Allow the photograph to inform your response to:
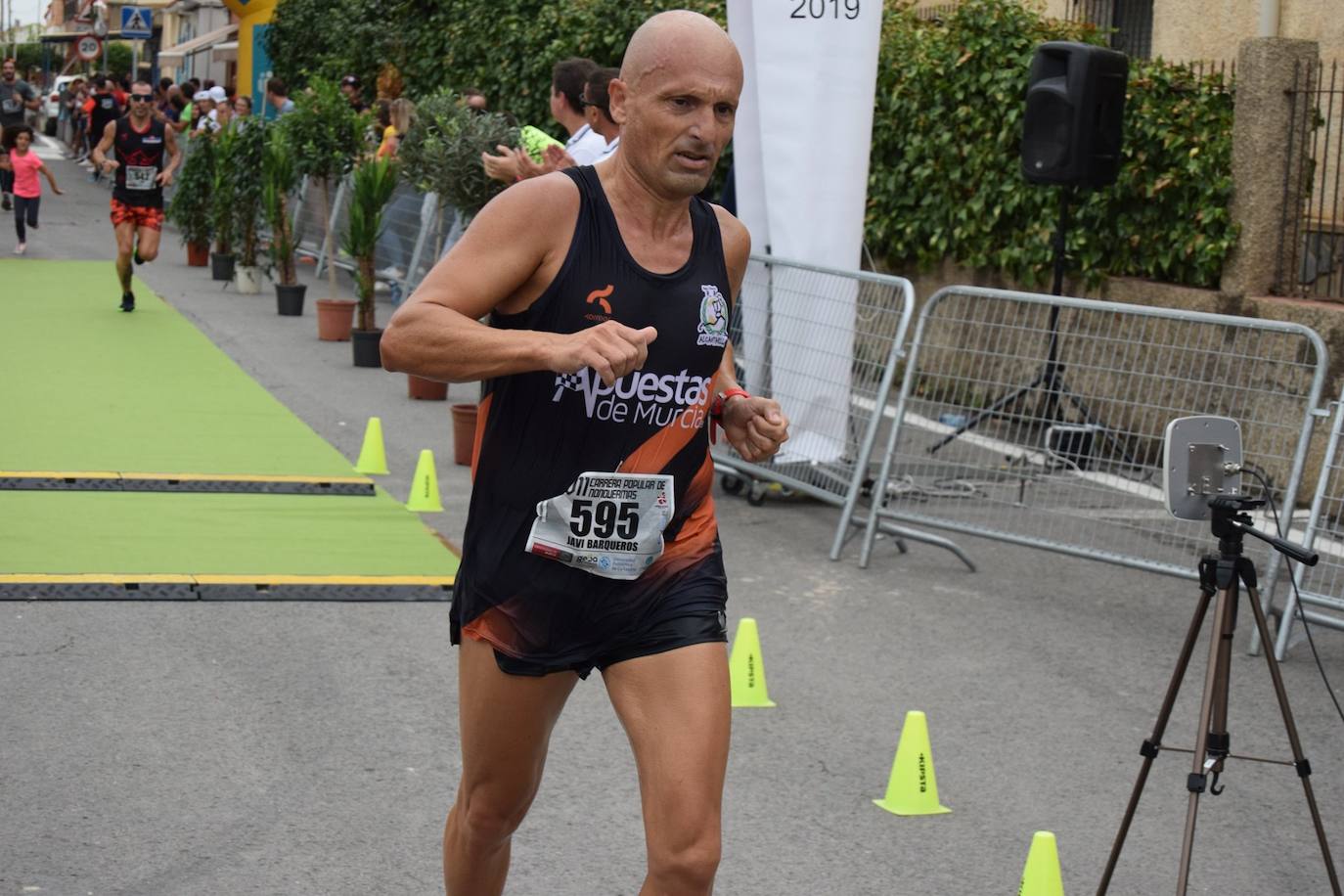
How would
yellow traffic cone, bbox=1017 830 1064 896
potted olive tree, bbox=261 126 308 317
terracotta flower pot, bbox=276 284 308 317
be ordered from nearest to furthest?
yellow traffic cone, bbox=1017 830 1064 896 < potted olive tree, bbox=261 126 308 317 < terracotta flower pot, bbox=276 284 308 317

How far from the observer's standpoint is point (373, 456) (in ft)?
33.9

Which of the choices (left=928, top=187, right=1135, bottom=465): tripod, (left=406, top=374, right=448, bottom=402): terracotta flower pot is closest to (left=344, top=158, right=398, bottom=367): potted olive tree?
(left=406, top=374, right=448, bottom=402): terracotta flower pot

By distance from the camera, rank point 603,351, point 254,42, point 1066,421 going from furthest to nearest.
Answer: point 254,42 < point 1066,421 < point 603,351

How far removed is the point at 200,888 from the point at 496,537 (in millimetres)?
1553

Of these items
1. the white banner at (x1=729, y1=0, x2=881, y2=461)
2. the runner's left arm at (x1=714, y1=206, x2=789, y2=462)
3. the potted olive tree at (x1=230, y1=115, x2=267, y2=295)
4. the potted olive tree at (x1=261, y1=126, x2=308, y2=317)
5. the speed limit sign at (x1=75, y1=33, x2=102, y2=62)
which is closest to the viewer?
the runner's left arm at (x1=714, y1=206, x2=789, y2=462)

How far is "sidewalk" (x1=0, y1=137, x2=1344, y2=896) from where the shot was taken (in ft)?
15.8

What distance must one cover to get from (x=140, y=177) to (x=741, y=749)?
42.3 ft

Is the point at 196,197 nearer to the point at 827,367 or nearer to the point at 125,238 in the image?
the point at 125,238

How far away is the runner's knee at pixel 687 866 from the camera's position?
10.9 ft

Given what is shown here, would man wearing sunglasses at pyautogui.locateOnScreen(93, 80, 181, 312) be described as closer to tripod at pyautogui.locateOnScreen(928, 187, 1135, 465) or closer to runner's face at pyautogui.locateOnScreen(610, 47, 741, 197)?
tripod at pyautogui.locateOnScreen(928, 187, 1135, 465)

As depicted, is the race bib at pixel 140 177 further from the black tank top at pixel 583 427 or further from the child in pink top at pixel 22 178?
the black tank top at pixel 583 427

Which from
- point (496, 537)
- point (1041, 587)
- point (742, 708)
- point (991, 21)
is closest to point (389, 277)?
point (991, 21)

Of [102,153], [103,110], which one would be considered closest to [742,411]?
[102,153]

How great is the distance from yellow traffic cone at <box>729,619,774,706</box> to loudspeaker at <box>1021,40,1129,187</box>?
6.25 m
